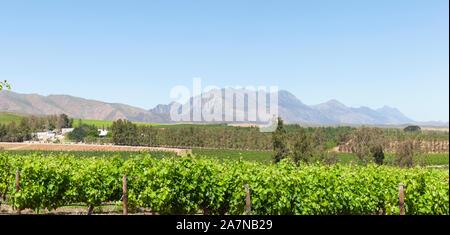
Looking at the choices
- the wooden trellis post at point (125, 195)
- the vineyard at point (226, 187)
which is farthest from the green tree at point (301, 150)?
the wooden trellis post at point (125, 195)

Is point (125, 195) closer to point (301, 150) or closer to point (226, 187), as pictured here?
point (226, 187)

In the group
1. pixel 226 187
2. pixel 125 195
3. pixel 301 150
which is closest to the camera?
pixel 226 187

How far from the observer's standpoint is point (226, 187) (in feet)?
41.9

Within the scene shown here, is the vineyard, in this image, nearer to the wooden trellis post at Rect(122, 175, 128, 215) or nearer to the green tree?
the wooden trellis post at Rect(122, 175, 128, 215)

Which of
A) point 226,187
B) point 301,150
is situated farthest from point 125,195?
point 301,150

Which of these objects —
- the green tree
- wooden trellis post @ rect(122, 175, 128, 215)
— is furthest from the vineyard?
the green tree

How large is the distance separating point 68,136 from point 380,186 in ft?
459

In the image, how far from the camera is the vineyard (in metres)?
12.5

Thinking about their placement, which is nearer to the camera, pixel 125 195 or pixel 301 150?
pixel 125 195

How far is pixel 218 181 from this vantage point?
13008mm

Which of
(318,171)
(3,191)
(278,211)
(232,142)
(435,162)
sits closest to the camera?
(278,211)

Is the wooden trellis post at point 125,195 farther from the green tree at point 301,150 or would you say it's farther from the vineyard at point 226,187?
the green tree at point 301,150
